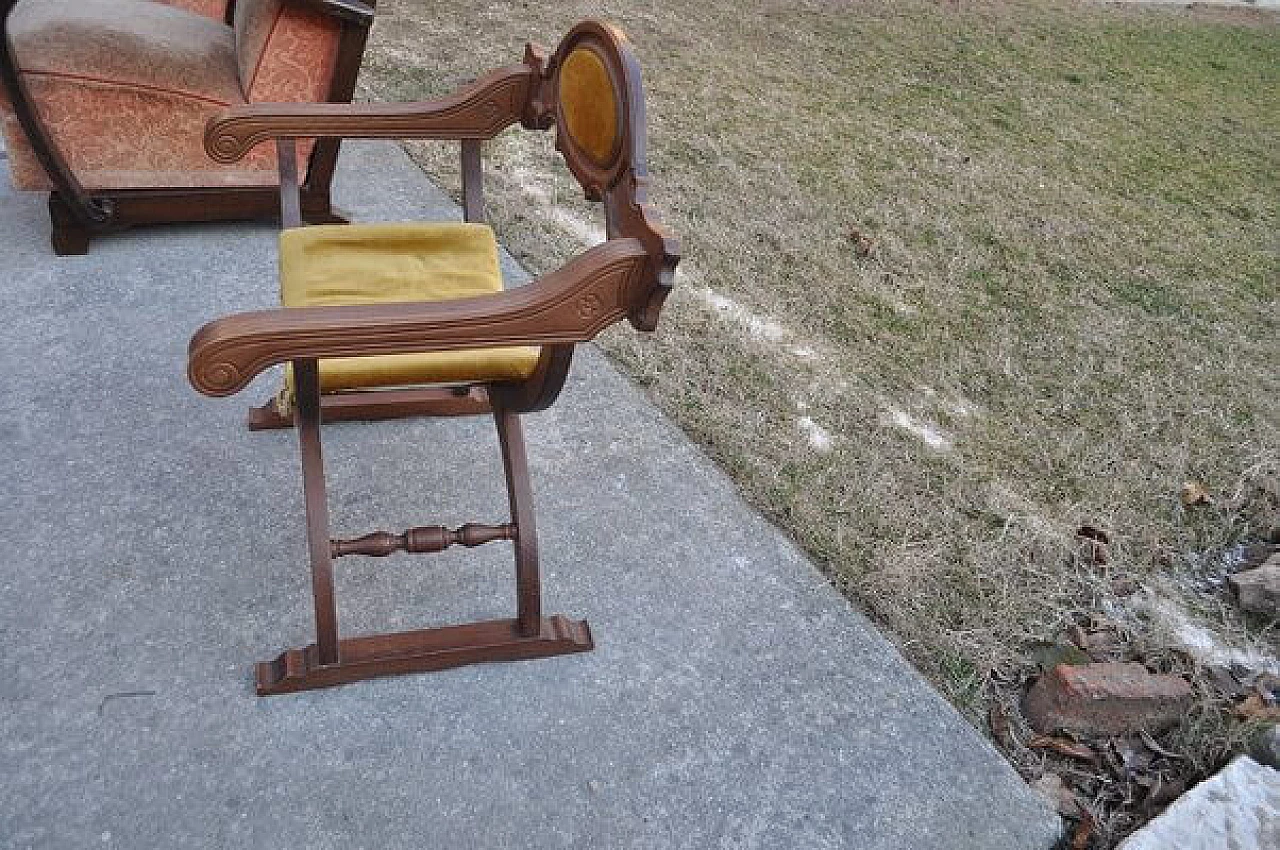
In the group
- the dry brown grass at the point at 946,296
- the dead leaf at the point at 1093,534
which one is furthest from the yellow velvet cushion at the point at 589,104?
the dead leaf at the point at 1093,534

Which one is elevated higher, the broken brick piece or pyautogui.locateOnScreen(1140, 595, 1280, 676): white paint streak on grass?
the broken brick piece

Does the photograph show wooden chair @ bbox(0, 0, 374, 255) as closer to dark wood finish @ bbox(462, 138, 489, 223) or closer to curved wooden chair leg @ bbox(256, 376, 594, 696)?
dark wood finish @ bbox(462, 138, 489, 223)

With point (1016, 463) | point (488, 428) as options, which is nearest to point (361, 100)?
point (488, 428)

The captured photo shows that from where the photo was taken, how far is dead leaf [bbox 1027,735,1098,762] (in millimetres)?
1824

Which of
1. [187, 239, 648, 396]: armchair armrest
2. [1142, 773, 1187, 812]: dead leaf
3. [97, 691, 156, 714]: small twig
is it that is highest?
[187, 239, 648, 396]: armchair armrest

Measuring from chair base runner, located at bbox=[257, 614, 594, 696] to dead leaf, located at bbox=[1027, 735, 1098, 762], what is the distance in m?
0.83

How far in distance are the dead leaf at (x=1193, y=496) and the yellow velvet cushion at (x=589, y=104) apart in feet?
5.87

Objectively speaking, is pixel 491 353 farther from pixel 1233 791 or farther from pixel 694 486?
pixel 1233 791

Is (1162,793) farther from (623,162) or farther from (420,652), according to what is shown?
(623,162)

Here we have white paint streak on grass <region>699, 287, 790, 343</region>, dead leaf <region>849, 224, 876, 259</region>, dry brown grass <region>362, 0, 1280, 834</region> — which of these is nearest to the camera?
dry brown grass <region>362, 0, 1280, 834</region>

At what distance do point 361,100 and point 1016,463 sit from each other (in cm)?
276

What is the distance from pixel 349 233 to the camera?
194cm

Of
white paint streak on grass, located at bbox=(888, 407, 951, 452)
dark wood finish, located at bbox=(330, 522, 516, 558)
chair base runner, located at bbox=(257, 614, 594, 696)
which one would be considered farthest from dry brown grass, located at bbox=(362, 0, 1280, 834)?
dark wood finish, located at bbox=(330, 522, 516, 558)

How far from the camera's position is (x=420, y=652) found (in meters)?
1.75
